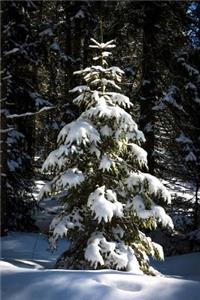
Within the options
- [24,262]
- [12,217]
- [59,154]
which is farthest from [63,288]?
[12,217]

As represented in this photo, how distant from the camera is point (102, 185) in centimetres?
795

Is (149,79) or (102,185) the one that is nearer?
(102,185)

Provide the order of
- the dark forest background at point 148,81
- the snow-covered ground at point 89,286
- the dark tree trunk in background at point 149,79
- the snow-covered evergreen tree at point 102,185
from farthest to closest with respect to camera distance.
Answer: the dark tree trunk in background at point 149,79 < the dark forest background at point 148,81 < the snow-covered evergreen tree at point 102,185 < the snow-covered ground at point 89,286

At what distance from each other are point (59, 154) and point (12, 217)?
7.49m

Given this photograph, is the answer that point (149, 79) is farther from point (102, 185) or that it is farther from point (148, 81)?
point (102, 185)

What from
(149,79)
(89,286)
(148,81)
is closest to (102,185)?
(89,286)

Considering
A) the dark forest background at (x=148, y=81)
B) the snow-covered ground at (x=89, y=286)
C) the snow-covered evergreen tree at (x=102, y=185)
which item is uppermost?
the dark forest background at (x=148, y=81)

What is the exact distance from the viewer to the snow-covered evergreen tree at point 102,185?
753cm

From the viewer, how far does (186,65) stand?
14.6 metres

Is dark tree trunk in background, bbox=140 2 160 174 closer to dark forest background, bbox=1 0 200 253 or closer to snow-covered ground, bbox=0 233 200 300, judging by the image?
dark forest background, bbox=1 0 200 253

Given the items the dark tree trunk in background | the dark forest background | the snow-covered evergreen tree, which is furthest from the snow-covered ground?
the dark tree trunk in background

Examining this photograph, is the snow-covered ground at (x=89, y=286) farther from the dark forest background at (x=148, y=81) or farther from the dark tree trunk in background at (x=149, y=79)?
the dark tree trunk in background at (x=149, y=79)

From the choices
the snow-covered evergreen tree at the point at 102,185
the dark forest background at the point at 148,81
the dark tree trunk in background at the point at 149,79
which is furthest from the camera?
the dark tree trunk in background at the point at 149,79

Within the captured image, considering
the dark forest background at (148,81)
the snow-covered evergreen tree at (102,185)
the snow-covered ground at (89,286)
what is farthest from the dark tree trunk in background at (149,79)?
the snow-covered ground at (89,286)
